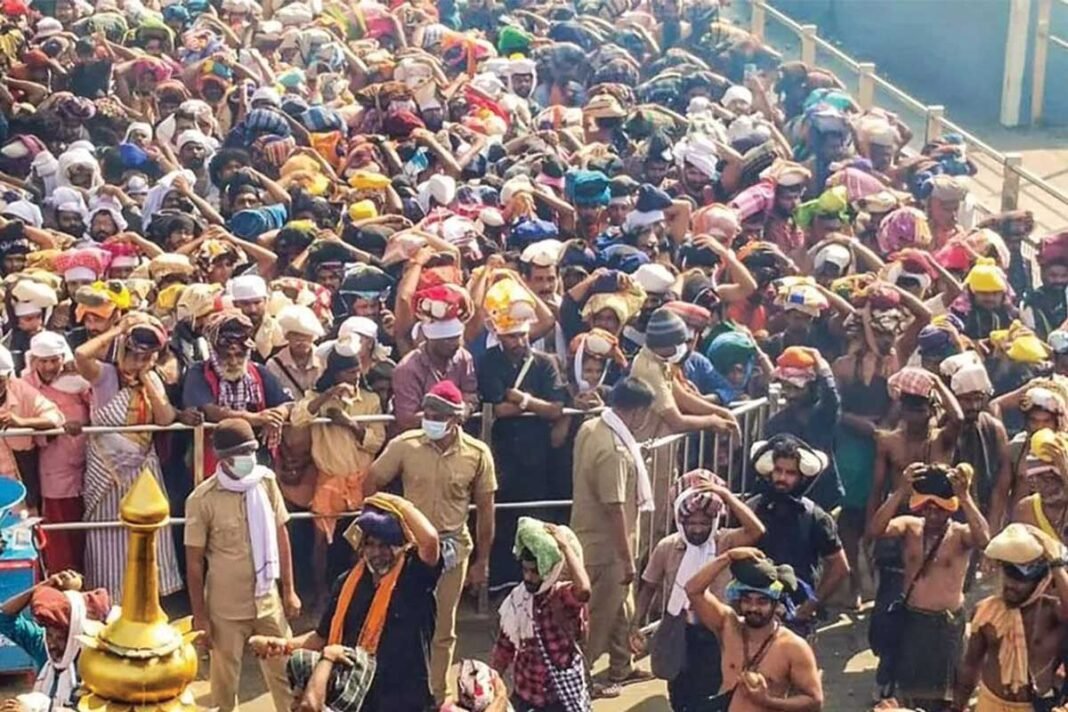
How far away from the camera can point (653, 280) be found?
1127cm

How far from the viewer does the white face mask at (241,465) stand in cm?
917

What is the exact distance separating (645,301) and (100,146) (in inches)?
215

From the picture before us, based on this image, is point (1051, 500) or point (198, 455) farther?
point (198, 455)

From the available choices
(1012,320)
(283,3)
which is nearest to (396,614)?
(1012,320)

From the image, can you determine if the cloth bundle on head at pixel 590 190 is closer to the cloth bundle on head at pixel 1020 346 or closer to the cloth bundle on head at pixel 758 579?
the cloth bundle on head at pixel 1020 346

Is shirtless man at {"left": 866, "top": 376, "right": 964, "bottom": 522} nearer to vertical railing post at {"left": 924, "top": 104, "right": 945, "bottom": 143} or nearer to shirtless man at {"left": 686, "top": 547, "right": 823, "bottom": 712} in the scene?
shirtless man at {"left": 686, "top": 547, "right": 823, "bottom": 712}

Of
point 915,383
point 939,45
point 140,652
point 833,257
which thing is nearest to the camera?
point 140,652

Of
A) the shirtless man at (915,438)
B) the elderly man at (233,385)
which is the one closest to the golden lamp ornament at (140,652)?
the elderly man at (233,385)

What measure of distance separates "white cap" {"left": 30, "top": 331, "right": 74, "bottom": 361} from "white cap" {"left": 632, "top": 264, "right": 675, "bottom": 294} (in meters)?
2.97

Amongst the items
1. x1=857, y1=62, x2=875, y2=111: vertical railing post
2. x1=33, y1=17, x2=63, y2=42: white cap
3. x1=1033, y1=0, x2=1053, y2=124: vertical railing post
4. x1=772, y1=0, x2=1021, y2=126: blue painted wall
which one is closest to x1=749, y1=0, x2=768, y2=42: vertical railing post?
x1=772, y1=0, x2=1021, y2=126: blue painted wall

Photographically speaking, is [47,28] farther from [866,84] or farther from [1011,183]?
[1011,183]

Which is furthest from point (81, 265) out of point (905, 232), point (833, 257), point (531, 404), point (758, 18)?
point (758, 18)

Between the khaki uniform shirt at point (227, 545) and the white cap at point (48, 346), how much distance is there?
135 centimetres

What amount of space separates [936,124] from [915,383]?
789 centimetres
